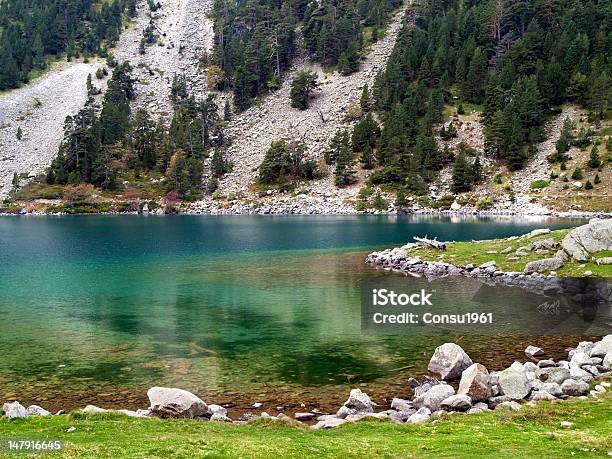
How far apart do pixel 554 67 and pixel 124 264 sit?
130581 mm

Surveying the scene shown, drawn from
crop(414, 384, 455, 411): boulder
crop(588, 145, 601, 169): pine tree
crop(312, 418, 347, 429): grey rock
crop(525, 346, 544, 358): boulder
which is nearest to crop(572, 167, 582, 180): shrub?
crop(588, 145, 601, 169): pine tree

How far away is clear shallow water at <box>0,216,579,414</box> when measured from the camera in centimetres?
2400

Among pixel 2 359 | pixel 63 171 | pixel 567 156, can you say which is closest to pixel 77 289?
pixel 2 359

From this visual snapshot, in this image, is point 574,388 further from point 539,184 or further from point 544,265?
point 539,184

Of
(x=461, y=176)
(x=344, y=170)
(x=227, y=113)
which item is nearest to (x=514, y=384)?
(x=461, y=176)

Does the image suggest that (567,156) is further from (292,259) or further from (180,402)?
(180,402)

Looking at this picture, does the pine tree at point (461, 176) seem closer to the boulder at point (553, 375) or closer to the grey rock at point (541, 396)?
the boulder at point (553, 375)

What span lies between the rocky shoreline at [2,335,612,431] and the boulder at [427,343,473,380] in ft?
0.79

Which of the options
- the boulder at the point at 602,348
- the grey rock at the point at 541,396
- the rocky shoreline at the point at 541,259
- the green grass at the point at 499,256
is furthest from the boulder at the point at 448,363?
the green grass at the point at 499,256

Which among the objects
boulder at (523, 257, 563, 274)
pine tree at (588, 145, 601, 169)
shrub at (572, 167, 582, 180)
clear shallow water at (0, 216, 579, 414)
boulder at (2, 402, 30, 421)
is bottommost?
clear shallow water at (0, 216, 579, 414)

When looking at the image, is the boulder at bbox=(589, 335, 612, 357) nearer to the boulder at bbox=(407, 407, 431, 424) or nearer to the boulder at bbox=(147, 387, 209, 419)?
the boulder at bbox=(407, 407, 431, 424)

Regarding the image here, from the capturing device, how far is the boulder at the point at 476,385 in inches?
790

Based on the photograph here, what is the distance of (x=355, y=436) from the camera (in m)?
16.0

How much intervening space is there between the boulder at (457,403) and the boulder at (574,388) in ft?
13.6
